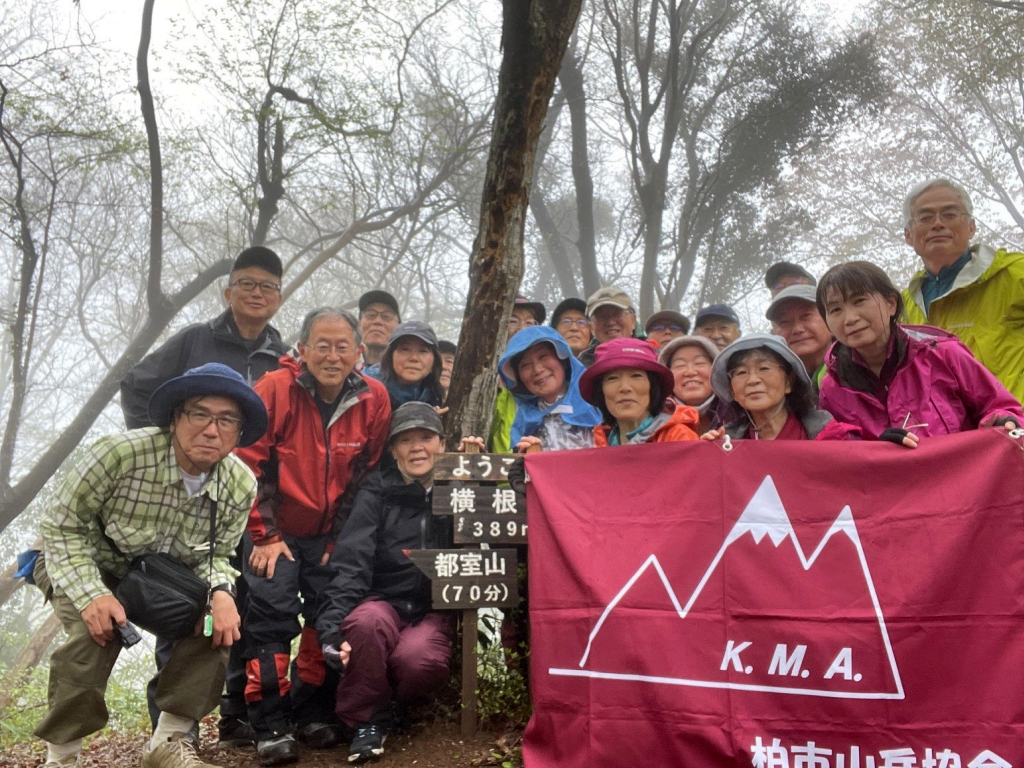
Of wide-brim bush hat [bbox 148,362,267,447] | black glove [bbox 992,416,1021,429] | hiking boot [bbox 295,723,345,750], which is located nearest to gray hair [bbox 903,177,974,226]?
black glove [bbox 992,416,1021,429]

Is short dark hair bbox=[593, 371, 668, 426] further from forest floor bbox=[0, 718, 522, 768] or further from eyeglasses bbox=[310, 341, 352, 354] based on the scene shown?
forest floor bbox=[0, 718, 522, 768]

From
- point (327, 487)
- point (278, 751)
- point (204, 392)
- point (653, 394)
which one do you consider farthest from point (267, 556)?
point (653, 394)

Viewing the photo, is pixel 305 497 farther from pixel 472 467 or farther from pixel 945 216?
pixel 945 216

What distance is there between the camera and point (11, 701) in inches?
412

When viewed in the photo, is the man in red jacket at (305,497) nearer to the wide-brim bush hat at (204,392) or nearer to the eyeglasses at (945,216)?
the wide-brim bush hat at (204,392)

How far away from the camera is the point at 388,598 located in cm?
459

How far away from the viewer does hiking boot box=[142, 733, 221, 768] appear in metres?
3.77

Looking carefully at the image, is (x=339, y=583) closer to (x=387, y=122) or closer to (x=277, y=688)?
(x=277, y=688)

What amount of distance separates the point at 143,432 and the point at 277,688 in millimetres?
1520

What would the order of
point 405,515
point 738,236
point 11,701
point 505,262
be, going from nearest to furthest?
point 405,515 < point 505,262 < point 11,701 < point 738,236

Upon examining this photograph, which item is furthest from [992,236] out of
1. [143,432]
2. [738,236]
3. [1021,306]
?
[143,432]

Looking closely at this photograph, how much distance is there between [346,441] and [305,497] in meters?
0.40

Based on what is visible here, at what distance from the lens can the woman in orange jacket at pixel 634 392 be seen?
4355 mm

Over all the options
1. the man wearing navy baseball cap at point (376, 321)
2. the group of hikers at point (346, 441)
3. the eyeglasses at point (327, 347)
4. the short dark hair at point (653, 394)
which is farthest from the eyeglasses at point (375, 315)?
the short dark hair at point (653, 394)
